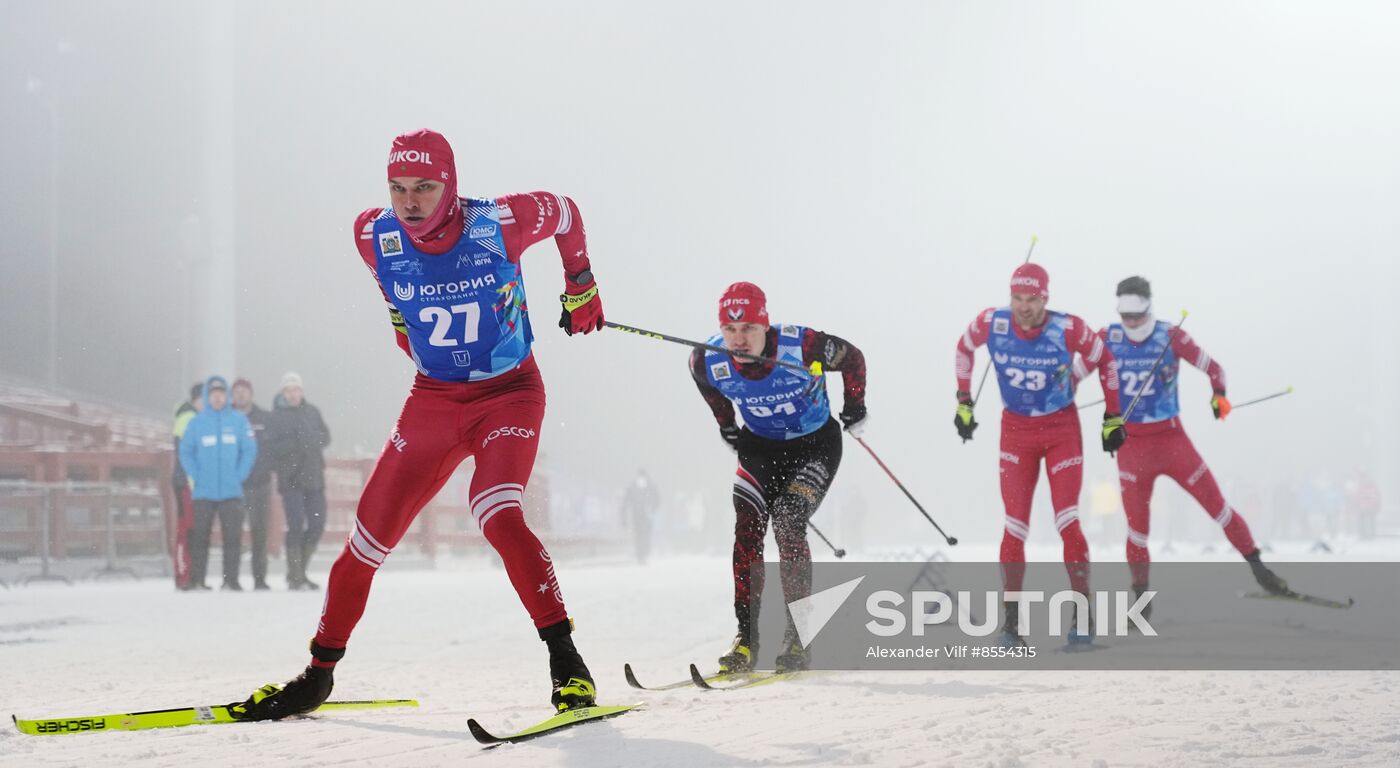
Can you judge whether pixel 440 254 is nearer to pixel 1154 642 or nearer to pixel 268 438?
pixel 1154 642

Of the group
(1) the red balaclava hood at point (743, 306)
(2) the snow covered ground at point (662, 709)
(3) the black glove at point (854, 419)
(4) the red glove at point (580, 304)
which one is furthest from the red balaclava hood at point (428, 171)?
(3) the black glove at point (854, 419)

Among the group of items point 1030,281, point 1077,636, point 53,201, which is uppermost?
point 53,201

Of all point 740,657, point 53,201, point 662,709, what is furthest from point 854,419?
point 53,201

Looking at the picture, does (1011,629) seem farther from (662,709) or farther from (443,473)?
(443,473)

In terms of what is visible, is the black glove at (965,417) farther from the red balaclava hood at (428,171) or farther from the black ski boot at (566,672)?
the red balaclava hood at (428,171)

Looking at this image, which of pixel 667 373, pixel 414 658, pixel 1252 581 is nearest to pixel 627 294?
pixel 667 373

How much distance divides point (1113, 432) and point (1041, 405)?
0.46 m

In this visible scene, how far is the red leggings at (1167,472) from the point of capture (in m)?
7.54

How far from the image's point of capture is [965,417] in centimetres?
669

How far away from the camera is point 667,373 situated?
62781 millimetres

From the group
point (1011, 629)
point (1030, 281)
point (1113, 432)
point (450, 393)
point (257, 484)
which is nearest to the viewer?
point (450, 393)

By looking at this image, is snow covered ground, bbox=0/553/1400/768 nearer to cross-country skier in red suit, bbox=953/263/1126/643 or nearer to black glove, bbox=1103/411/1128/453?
cross-country skier in red suit, bbox=953/263/1126/643

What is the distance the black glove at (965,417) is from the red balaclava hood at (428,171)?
3.60m

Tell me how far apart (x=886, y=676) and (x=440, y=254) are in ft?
8.15
